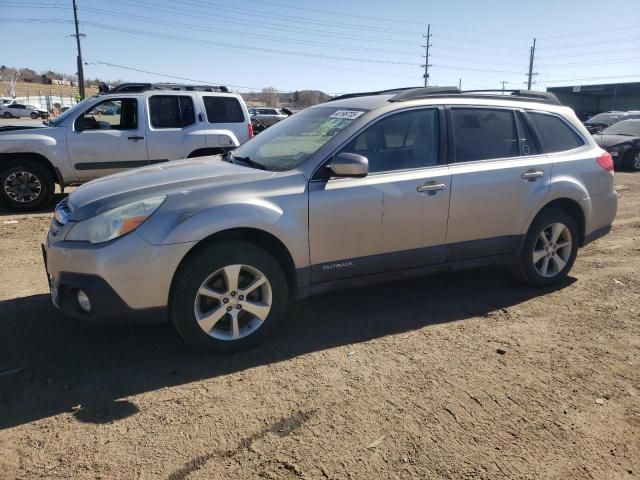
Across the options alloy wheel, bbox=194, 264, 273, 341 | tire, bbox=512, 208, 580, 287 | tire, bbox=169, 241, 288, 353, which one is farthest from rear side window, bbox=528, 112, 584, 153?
alloy wheel, bbox=194, 264, 273, 341

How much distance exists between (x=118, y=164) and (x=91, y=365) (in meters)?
5.94

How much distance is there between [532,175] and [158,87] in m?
6.79

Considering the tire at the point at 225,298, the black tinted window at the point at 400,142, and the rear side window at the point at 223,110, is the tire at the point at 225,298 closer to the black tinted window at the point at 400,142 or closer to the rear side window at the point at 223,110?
the black tinted window at the point at 400,142

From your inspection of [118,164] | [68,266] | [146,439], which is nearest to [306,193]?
[68,266]

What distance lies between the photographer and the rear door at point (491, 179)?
14.0 ft

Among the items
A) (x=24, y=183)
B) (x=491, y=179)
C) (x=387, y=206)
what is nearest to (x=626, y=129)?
(x=491, y=179)

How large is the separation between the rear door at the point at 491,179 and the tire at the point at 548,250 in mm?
186

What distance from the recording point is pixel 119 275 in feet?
10.3

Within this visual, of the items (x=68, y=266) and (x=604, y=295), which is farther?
(x=604, y=295)

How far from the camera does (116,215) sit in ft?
10.6

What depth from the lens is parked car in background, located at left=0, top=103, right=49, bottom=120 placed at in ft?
158

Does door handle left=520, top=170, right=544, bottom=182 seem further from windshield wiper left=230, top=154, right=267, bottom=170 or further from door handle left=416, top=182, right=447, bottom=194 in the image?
windshield wiper left=230, top=154, right=267, bottom=170

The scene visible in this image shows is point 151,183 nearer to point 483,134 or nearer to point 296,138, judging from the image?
point 296,138

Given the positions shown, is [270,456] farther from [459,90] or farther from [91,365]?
[459,90]
